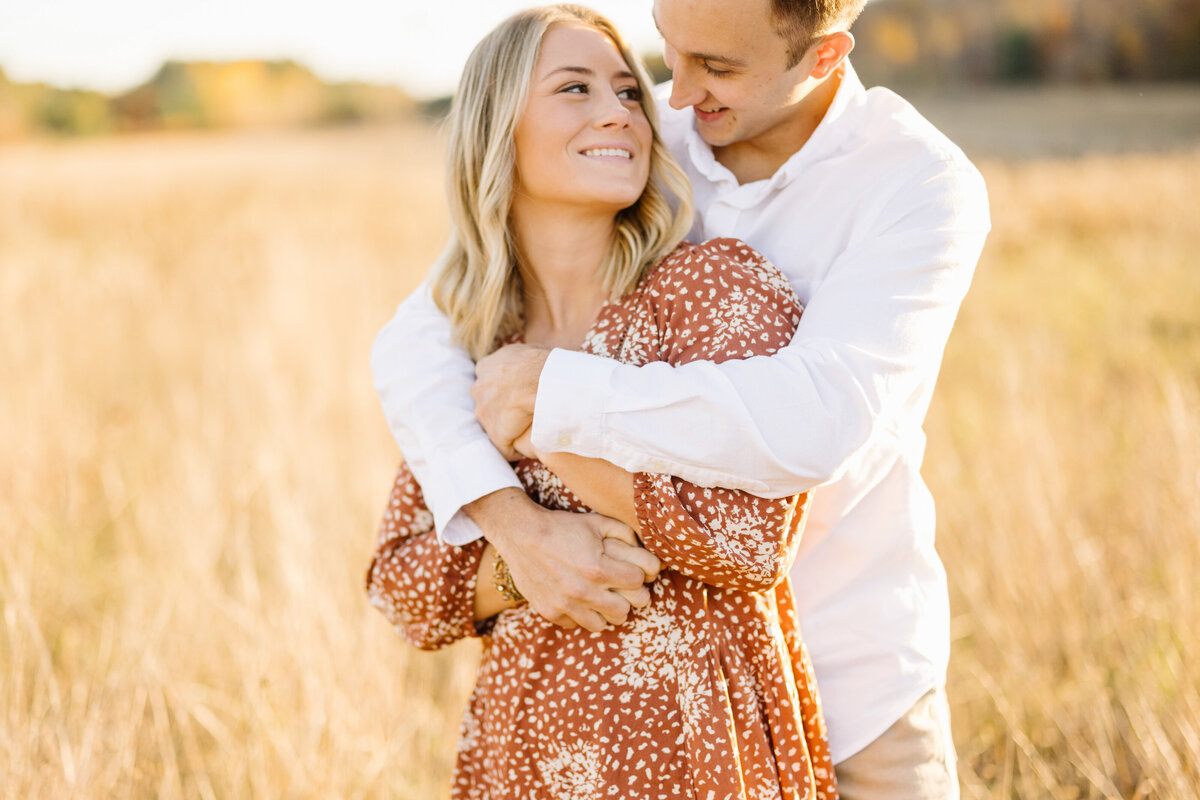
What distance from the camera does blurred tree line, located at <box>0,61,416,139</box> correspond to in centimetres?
2234

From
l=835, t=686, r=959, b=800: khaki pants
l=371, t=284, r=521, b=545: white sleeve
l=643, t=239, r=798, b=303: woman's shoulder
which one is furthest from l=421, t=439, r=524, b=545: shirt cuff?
l=835, t=686, r=959, b=800: khaki pants

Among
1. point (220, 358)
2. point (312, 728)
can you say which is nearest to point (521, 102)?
point (312, 728)

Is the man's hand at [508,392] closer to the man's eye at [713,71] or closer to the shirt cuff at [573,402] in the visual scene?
the shirt cuff at [573,402]

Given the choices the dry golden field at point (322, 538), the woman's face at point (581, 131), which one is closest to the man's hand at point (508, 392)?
the woman's face at point (581, 131)

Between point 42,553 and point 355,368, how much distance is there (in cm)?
233

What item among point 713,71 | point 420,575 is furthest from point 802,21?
point 420,575

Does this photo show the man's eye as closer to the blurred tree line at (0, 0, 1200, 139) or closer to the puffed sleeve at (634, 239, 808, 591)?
the puffed sleeve at (634, 239, 808, 591)

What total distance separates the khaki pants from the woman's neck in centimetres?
98

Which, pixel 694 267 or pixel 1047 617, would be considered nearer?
pixel 694 267

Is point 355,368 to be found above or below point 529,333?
below

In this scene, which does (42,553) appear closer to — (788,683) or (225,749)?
(225,749)

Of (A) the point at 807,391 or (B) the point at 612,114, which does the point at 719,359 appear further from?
(B) the point at 612,114

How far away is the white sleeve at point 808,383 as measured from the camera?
1.41 m

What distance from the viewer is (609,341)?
174 centimetres
